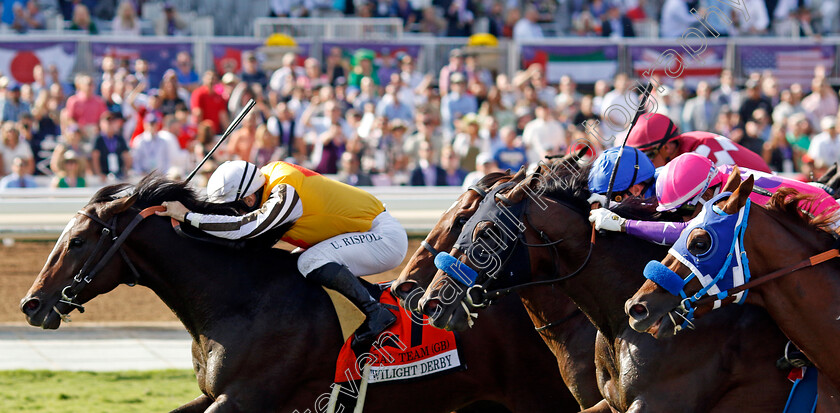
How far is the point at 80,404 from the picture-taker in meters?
7.25

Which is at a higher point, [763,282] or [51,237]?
[763,282]

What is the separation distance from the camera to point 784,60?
15.4 m

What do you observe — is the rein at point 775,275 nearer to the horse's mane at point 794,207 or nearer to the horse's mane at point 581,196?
the horse's mane at point 794,207

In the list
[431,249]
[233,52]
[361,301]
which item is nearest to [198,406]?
[361,301]

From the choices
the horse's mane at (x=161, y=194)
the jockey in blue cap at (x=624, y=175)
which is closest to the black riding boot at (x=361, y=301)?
the horse's mane at (x=161, y=194)

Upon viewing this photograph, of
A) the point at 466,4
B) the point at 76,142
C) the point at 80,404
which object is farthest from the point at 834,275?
the point at 466,4

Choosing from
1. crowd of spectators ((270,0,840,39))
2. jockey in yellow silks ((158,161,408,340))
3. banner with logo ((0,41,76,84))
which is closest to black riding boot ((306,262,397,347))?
jockey in yellow silks ((158,161,408,340))

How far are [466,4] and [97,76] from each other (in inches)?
278

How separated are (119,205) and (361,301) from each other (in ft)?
4.24

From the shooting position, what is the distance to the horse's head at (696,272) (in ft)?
13.1

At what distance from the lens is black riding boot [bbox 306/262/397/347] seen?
5.31 m

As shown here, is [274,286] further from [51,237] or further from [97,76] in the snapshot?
[97,76]

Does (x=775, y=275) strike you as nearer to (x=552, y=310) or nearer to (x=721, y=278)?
(x=721, y=278)

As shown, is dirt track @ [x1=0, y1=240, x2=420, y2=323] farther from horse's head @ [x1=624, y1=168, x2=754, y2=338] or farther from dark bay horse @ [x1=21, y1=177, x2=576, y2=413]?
horse's head @ [x1=624, y1=168, x2=754, y2=338]
